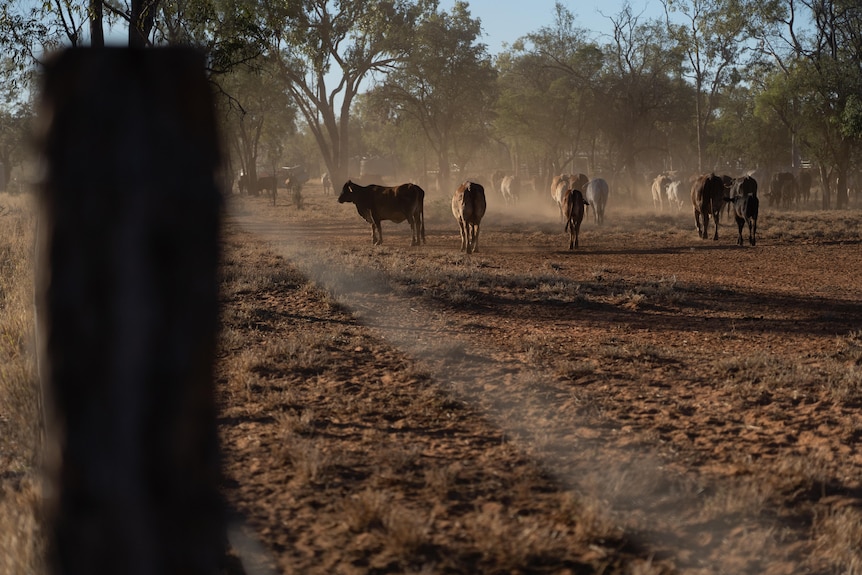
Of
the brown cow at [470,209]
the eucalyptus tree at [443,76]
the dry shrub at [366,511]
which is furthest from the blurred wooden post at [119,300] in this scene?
the eucalyptus tree at [443,76]

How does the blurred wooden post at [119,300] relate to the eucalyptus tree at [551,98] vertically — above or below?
below

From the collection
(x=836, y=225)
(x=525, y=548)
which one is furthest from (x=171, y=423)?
(x=836, y=225)

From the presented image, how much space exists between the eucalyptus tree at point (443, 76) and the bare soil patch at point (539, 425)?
3447cm

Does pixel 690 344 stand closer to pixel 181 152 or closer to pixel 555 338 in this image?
pixel 555 338

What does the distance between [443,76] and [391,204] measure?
2819cm

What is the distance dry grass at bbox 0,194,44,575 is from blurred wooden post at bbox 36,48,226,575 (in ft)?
4.26

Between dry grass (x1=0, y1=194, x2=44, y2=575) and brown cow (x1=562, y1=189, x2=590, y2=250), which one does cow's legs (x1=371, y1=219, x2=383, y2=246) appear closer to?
brown cow (x1=562, y1=189, x2=590, y2=250)

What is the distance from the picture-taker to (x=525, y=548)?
336 cm

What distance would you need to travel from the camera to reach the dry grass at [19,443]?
3111 mm

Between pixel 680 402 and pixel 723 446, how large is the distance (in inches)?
34.6

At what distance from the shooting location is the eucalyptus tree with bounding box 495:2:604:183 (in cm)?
4600

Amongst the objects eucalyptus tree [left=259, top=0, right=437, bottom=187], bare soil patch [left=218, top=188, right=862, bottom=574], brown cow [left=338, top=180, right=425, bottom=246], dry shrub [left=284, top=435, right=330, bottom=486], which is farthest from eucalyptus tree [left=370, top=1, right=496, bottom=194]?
dry shrub [left=284, top=435, right=330, bottom=486]

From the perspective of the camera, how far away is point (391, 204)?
62.6 ft

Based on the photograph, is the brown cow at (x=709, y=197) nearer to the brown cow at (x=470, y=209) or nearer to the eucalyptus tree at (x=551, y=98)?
the brown cow at (x=470, y=209)
